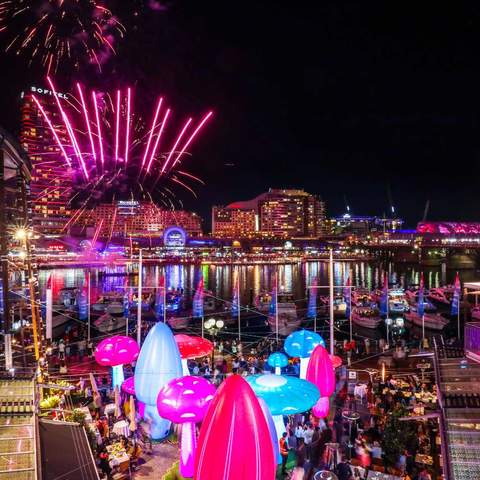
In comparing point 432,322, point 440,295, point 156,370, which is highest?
point 156,370

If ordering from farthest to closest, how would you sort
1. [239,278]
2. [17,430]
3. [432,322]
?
[239,278], [432,322], [17,430]

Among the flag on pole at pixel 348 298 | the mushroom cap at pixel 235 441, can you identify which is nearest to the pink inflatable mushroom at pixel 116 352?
the mushroom cap at pixel 235 441

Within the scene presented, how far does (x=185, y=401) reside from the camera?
23.4ft

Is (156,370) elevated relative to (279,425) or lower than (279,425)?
elevated

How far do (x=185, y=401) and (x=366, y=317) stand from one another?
23313 mm

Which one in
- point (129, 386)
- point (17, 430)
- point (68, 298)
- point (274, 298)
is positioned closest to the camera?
point (17, 430)

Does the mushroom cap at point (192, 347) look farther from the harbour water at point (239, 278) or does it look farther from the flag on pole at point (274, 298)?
the harbour water at point (239, 278)

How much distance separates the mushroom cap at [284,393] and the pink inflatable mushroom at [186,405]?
973 millimetres

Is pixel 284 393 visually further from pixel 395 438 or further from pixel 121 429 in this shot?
pixel 121 429

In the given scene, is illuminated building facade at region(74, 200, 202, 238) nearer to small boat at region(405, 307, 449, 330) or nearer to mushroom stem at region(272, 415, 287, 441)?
small boat at region(405, 307, 449, 330)

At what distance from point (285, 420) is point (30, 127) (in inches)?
4387

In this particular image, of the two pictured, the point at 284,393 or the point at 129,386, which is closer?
the point at 284,393

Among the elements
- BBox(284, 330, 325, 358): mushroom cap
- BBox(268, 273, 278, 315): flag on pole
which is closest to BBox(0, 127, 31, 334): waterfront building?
BBox(284, 330, 325, 358): mushroom cap

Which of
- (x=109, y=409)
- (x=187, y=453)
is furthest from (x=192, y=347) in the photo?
(x=187, y=453)
